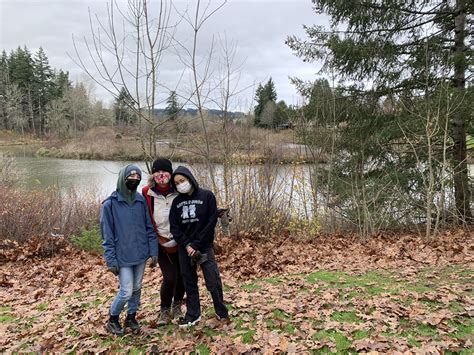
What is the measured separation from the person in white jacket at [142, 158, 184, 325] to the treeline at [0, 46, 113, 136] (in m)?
53.4

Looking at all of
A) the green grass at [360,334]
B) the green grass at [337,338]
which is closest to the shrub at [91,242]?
the green grass at [337,338]

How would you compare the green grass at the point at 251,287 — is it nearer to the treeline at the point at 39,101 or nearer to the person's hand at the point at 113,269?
the person's hand at the point at 113,269

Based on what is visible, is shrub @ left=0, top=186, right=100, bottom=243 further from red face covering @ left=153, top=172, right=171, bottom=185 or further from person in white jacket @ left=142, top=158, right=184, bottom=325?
red face covering @ left=153, top=172, right=171, bottom=185

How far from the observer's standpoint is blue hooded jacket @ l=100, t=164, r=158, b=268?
377 centimetres

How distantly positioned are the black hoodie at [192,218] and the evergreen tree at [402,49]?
7.94 m

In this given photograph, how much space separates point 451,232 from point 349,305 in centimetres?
640

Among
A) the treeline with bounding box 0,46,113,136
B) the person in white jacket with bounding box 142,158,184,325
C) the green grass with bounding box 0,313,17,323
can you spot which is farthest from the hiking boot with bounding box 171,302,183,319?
the treeline with bounding box 0,46,113,136

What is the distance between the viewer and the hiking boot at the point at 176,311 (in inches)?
170

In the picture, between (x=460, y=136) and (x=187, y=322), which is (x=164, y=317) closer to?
(x=187, y=322)

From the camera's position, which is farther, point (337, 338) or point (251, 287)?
point (251, 287)

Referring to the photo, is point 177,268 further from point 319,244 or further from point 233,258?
point 319,244

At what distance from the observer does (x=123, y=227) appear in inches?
151

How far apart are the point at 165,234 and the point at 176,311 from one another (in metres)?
0.99

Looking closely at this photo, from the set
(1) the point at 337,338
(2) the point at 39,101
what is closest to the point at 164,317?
(1) the point at 337,338
